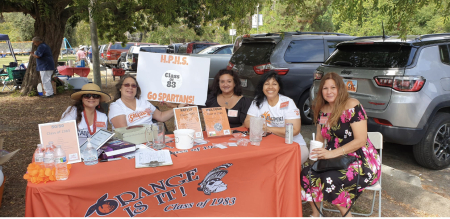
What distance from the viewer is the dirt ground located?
3268mm

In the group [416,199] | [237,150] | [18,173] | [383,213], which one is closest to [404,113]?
[416,199]

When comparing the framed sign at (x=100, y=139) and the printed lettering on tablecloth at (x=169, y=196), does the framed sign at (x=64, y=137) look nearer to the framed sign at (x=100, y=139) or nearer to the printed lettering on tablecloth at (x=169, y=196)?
the framed sign at (x=100, y=139)

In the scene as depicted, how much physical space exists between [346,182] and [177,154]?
1.41 meters

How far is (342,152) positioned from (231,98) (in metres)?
1.49

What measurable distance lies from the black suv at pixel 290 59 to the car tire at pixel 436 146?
1.96 m

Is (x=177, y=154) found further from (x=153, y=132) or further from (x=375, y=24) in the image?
(x=375, y=24)

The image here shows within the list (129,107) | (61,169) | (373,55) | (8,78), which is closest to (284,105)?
(129,107)

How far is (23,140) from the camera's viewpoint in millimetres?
5578

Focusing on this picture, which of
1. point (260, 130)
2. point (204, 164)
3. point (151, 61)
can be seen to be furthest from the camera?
point (151, 61)

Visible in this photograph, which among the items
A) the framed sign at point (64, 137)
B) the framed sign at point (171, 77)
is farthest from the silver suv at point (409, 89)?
the framed sign at point (64, 137)

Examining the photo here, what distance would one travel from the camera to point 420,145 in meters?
4.00

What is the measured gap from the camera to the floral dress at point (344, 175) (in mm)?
2609

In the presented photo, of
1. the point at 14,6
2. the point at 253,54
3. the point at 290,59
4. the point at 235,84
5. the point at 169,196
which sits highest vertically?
the point at 14,6

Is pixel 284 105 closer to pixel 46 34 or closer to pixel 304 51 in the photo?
pixel 304 51
